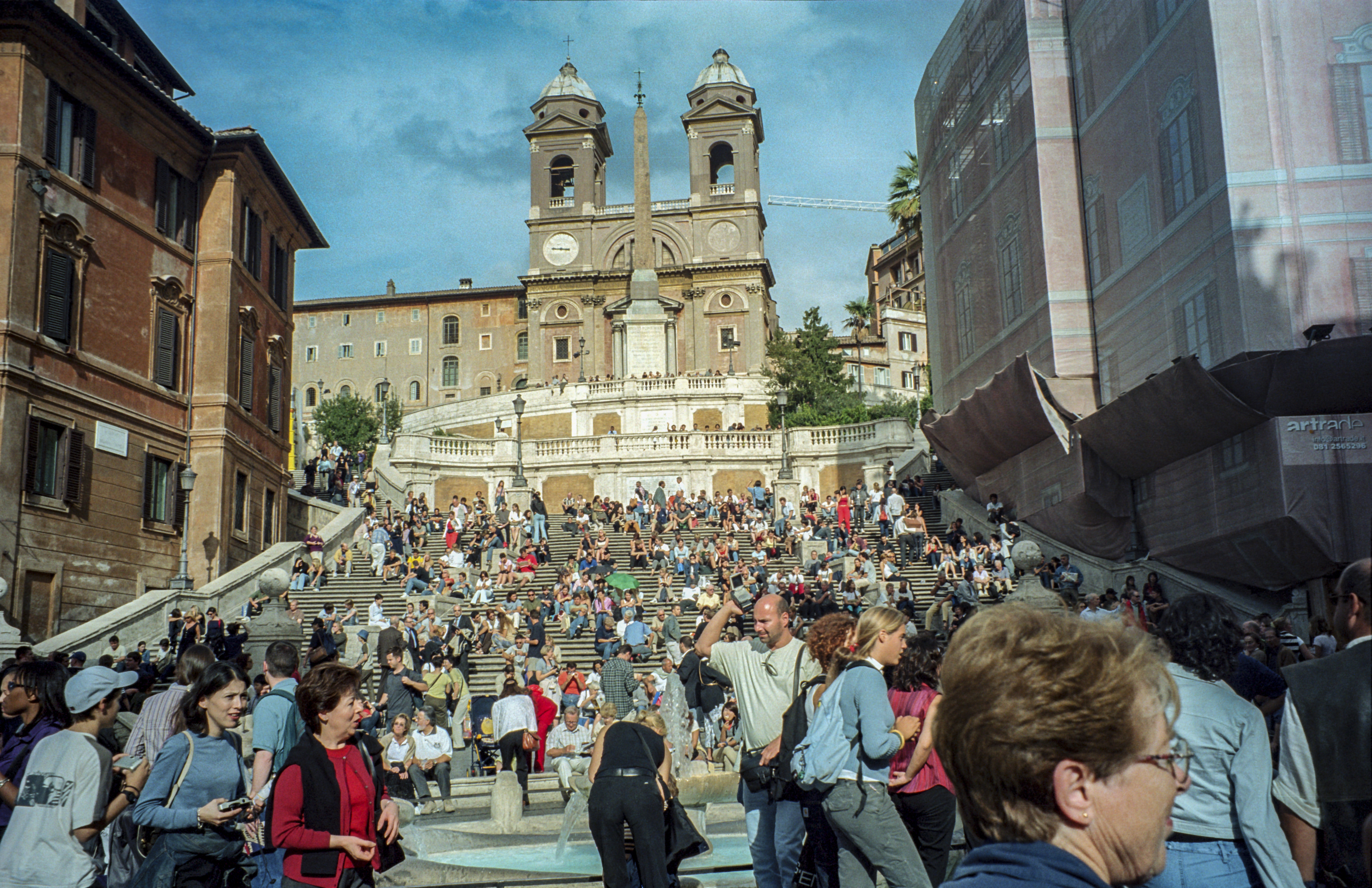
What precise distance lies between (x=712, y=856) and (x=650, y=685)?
25.0ft

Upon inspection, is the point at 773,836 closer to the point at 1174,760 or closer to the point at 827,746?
the point at 827,746

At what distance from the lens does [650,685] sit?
55.6 ft

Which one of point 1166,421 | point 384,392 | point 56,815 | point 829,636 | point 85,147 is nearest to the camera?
point 56,815

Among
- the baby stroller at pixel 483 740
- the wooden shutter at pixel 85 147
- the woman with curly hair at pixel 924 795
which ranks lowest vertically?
the baby stroller at pixel 483 740

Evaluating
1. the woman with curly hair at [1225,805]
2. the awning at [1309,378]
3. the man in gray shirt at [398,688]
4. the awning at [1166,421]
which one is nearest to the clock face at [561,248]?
the awning at [1166,421]

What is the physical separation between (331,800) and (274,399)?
1199 inches

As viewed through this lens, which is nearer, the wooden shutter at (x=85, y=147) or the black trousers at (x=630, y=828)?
the black trousers at (x=630, y=828)

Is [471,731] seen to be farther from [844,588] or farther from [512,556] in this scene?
[512,556]

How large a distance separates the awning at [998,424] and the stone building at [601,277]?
3786 centimetres

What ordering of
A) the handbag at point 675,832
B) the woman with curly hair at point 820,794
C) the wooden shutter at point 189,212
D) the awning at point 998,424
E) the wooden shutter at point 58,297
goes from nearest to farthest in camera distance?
the woman with curly hair at point 820,794, the handbag at point 675,832, the wooden shutter at point 58,297, the awning at point 998,424, the wooden shutter at point 189,212

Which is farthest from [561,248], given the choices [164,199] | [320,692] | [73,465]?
[320,692]

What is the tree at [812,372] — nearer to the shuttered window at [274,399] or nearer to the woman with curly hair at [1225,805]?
the shuttered window at [274,399]

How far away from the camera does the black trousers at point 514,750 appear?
573 inches

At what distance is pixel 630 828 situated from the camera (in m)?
6.44
